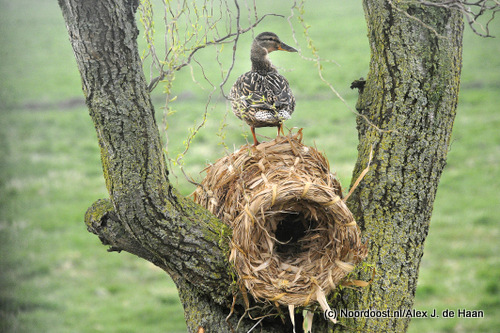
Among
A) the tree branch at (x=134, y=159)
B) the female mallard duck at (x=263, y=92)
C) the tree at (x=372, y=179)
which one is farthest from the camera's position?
the female mallard duck at (x=263, y=92)

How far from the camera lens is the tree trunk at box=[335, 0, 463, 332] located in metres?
2.72

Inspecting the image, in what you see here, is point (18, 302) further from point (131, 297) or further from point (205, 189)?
point (205, 189)

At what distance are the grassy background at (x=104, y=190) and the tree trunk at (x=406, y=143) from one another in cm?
65

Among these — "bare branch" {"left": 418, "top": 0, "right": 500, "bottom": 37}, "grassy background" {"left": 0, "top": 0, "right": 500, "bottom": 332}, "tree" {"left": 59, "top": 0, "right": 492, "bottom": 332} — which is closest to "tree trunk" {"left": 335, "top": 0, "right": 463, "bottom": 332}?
"tree" {"left": 59, "top": 0, "right": 492, "bottom": 332}

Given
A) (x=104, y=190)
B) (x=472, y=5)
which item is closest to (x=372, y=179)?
(x=472, y=5)

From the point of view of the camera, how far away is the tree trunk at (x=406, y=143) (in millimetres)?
2721

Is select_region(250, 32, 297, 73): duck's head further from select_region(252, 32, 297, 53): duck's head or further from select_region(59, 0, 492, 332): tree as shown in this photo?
select_region(59, 0, 492, 332): tree

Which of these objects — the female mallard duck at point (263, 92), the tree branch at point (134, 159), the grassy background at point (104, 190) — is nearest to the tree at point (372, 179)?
the tree branch at point (134, 159)

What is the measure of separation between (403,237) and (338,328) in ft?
1.92

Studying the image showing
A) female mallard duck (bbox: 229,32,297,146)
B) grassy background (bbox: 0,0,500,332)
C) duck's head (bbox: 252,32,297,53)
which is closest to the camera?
female mallard duck (bbox: 229,32,297,146)

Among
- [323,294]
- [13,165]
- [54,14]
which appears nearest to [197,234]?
[323,294]

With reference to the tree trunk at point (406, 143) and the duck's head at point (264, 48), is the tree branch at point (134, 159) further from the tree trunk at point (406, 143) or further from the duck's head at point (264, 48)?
the duck's head at point (264, 48)

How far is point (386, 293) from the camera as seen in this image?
2.68 metres

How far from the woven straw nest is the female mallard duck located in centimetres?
35
